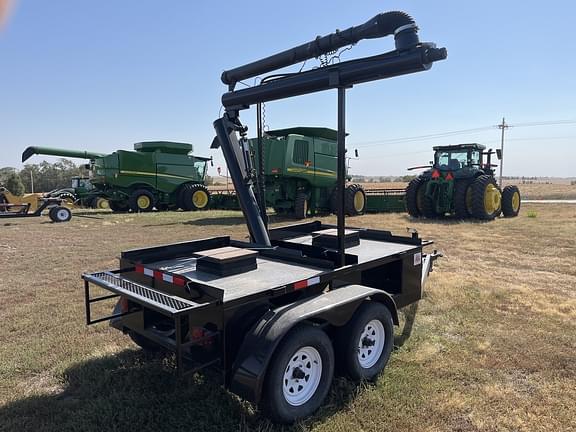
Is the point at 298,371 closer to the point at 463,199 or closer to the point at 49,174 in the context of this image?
the point at 463,199

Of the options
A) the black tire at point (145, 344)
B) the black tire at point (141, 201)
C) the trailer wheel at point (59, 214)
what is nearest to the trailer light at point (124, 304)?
the black tire at point (145, 344)

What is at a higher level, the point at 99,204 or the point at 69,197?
the point at 69,197

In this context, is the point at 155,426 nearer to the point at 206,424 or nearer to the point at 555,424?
the point at 206,424

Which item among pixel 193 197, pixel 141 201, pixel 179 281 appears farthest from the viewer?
pixel 193 197

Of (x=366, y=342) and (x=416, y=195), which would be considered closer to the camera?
(x=366, y=342)

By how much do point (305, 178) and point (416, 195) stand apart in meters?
3.66

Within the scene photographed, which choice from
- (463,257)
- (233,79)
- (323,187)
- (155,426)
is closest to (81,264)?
(233,79)

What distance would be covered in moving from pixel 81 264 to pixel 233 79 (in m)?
4.46

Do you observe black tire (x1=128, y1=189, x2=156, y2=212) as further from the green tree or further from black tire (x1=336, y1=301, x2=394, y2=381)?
the green tree

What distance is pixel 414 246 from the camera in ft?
14.7

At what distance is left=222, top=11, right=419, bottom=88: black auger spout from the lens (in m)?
3.40

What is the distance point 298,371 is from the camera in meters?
2.83

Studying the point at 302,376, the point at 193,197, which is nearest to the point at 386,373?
the point at 302,376

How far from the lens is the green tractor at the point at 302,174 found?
13906mm
